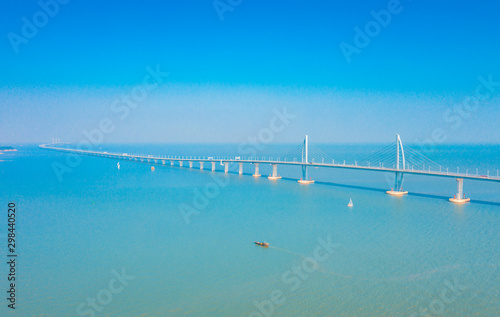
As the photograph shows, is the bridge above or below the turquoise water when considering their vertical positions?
above

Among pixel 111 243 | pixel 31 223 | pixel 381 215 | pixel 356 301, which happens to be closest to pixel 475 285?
pixel 356 301

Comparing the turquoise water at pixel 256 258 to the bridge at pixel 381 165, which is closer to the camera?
the turquoise water at pixel 256 258

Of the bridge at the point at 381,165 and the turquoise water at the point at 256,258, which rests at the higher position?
the bridge at the point at 381,165

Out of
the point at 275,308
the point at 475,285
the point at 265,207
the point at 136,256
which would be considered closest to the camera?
the point at 275,308

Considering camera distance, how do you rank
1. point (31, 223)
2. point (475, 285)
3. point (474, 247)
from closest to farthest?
point (475, 285), point (474, 247), point (31, 223)

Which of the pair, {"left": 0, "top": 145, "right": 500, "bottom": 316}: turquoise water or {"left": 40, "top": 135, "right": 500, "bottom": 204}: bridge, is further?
{"left": 40, "top": 135, "right": 500, "bottom": 204}: bridge

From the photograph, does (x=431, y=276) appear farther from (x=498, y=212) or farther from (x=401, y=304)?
(x=498, y=212)

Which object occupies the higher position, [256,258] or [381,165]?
[381,165]

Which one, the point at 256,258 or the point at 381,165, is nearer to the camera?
the point at 256,258
